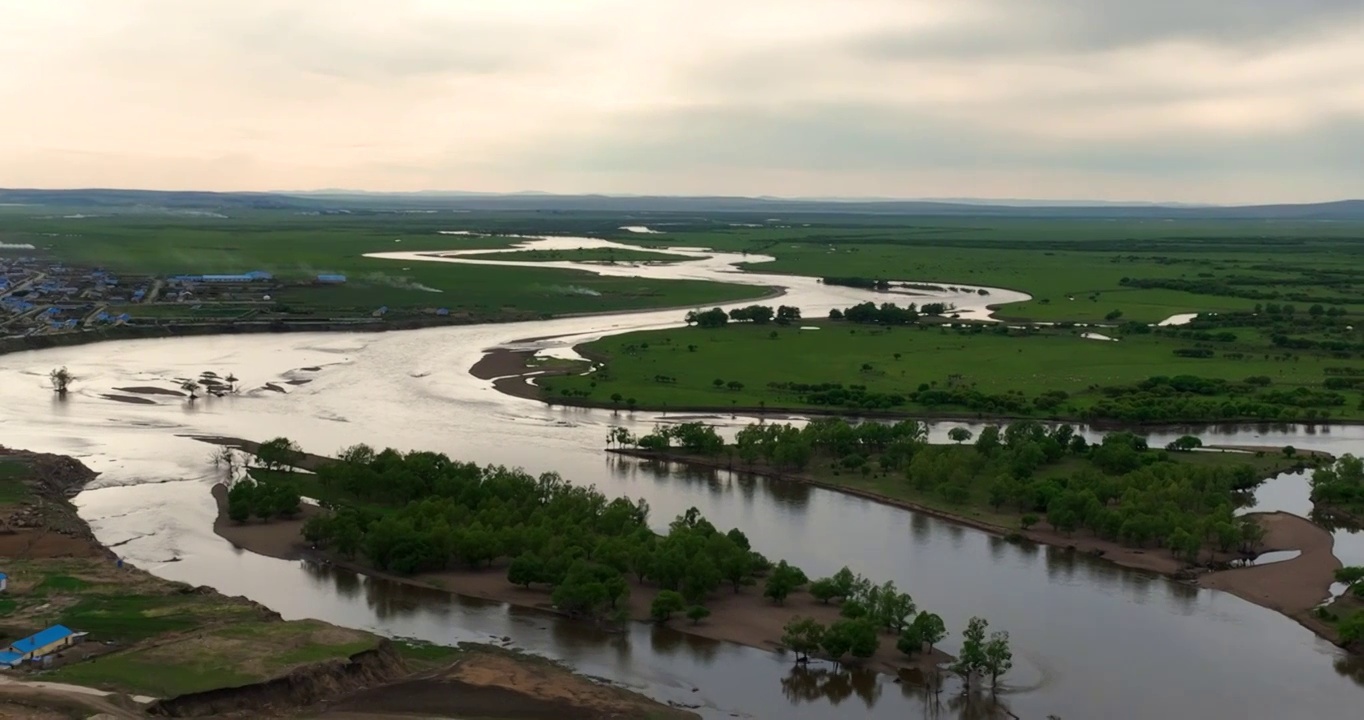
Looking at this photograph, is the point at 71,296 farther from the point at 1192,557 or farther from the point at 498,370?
the point at 1192,557

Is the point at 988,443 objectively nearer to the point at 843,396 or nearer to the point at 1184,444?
the point at 1184,444

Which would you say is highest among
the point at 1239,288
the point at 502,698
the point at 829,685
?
the point at 1239,288

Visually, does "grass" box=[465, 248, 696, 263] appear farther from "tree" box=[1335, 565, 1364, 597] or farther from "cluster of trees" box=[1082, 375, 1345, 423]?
"tree" box=[1335, 565, 1364, 597]

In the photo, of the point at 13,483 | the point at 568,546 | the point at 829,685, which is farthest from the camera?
the point at 13,483

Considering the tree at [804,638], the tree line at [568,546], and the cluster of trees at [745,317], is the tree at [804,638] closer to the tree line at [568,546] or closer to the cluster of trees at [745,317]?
the tree line at [568,546]

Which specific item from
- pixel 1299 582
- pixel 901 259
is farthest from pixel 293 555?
pixel 901 259

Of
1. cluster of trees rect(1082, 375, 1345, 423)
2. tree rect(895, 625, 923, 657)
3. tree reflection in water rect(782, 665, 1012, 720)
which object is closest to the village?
cluster of trees rect(1082, 375, 1345, 423)

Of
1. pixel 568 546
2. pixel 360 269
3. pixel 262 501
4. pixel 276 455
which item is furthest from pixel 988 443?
pixel 360 269
